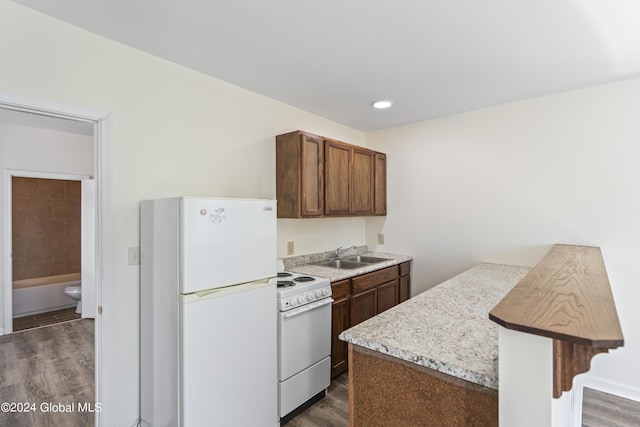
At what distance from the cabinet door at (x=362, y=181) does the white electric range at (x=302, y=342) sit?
3.78 feet

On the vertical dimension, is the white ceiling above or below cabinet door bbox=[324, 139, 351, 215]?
above

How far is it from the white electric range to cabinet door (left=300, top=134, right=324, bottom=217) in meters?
0.67

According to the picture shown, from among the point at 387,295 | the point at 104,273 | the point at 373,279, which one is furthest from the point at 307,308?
the point at 104,273

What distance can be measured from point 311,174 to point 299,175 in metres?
0.14

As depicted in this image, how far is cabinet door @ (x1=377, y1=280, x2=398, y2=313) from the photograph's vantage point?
2.99 m

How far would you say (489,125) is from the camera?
299 centimetres

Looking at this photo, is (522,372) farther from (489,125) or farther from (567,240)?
(489,125)

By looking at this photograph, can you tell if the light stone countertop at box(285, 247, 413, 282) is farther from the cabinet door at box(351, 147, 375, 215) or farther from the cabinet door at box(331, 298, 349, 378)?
the cabinet door at box(351, 147, 375, 215)

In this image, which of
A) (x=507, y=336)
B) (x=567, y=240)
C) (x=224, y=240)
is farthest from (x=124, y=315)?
(x=567, y=240)

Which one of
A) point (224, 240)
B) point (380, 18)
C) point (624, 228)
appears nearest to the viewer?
point (380, 18)

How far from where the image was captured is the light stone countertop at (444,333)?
103 centimetres

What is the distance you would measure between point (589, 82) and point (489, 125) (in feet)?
2.52

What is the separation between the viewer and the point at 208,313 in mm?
1654

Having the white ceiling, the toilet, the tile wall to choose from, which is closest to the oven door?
the white ceiling
